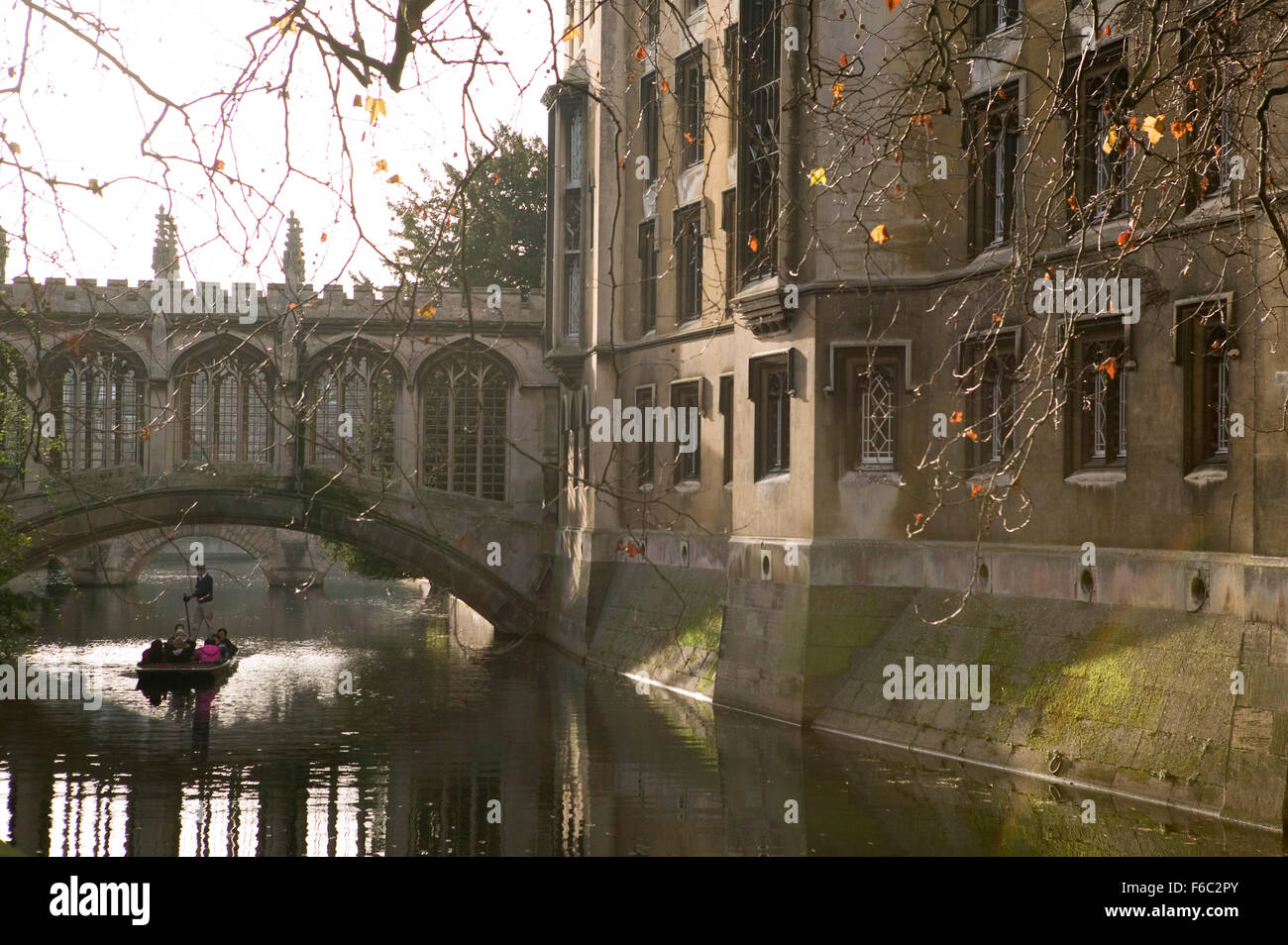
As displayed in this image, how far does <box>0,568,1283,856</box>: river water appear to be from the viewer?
12.1 m

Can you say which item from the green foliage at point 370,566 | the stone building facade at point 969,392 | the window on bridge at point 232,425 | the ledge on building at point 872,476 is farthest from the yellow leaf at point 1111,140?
the green foliage at point 370,566

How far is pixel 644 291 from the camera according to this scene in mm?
24812

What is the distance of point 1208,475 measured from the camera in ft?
41.7

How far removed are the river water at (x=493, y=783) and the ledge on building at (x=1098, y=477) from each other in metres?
2.95

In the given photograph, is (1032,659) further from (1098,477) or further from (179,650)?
(179,650)

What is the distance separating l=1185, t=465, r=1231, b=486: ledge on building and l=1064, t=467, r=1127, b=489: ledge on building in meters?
0.93

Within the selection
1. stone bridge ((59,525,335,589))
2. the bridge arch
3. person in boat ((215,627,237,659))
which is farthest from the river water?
stone bridge ((59,525,335,589))

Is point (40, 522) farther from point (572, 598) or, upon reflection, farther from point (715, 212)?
point (715, 212)

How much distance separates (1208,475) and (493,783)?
7.72 m

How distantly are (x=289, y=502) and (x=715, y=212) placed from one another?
1257 cm

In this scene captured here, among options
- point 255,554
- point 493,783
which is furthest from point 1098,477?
point 255,554
